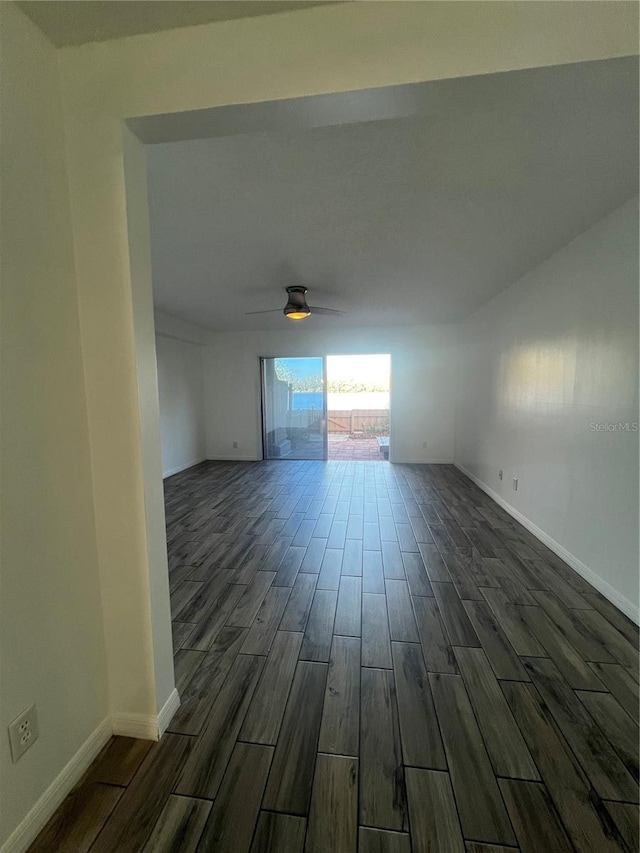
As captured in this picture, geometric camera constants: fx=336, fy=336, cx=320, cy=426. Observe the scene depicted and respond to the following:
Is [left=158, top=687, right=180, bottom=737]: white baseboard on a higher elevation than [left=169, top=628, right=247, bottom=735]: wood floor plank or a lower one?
higher

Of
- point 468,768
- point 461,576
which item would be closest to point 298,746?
point 468,768

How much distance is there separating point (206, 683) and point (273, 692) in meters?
0.31

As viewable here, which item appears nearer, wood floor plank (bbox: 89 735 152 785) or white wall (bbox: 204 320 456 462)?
wood floor plank (bbox: 89 735 152 785)

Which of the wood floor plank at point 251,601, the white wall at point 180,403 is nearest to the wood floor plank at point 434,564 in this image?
the wood floor plank at point 251,601

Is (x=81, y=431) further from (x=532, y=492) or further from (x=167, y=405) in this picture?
(x=167, y=405)

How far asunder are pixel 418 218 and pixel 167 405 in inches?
176

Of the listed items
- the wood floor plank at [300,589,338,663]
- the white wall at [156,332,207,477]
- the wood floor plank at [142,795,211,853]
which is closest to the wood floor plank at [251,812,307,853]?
the wood floor plank at [142,795,211,853]

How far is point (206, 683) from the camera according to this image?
4.93 feet

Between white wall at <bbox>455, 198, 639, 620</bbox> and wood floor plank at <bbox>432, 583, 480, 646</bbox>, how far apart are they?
93 centimetres

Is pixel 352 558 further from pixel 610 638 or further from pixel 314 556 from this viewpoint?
pixel 610 638

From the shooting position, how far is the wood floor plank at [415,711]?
1182mm

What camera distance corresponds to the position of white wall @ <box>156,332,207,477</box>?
205 inches

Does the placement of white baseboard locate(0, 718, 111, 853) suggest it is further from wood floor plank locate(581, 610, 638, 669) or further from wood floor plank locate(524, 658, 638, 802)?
wood floor plank locate(581, 610, 638, 669)

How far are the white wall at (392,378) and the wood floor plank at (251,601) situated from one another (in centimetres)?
413
